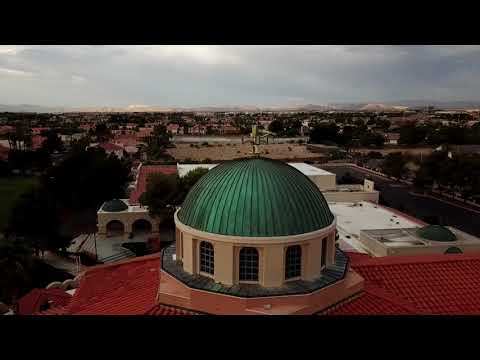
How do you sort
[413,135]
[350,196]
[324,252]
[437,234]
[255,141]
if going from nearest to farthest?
[324,252] → [255,141] → [437,234] → [350,196] → [413,135]

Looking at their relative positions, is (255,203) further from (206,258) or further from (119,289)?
(119,289)

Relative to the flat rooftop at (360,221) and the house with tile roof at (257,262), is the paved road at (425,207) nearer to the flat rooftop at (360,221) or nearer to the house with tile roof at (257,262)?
the flat rooftop at (360,221)

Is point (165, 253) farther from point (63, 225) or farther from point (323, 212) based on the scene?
point (63, 225)

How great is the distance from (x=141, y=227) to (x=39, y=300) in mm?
19770

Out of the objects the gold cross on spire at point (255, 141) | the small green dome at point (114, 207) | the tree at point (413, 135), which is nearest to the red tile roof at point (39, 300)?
the gold cross on spire at point (255, 141)

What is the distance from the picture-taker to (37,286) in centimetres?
2773

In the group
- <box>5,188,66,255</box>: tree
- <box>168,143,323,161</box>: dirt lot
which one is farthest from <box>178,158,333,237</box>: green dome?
Answer: <box>168,143,323,161</box>: dirt lot

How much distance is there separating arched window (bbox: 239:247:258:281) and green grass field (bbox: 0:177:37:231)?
113 ft

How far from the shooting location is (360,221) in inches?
1409

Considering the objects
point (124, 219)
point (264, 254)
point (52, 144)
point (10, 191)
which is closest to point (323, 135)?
point (52, 144)

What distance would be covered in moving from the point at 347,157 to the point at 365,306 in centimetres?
7760

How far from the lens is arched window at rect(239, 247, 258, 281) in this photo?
498 inches

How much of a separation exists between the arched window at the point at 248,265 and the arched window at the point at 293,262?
100cm

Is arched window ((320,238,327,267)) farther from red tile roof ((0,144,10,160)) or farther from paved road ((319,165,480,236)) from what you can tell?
red tile roof ((0,144,10,160))
